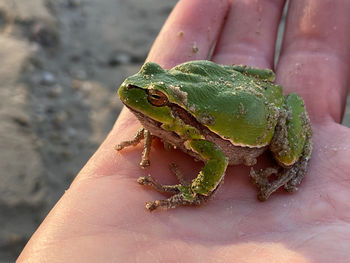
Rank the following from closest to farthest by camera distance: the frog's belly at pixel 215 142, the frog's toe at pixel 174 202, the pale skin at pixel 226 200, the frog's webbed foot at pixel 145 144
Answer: the pale skin at pixel 226 200
the frog's toe at pixel 174 202
the frog's belly at pixel 215 142
the frog's webbed foot at pixel 145 144

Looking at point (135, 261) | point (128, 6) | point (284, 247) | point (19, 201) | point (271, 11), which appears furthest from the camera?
point (128, 6)

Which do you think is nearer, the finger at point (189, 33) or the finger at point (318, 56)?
the finger at point (318, 56)

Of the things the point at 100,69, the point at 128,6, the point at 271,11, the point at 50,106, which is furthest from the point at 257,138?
the point at 128,6

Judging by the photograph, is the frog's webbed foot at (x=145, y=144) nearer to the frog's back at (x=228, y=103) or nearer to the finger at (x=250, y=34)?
the frog's back at (x=228, y=103)

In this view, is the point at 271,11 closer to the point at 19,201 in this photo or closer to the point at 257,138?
the point at 257,138

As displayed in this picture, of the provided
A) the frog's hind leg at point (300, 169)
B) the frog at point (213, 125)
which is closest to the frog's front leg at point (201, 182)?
the frog at point (213, 125)
